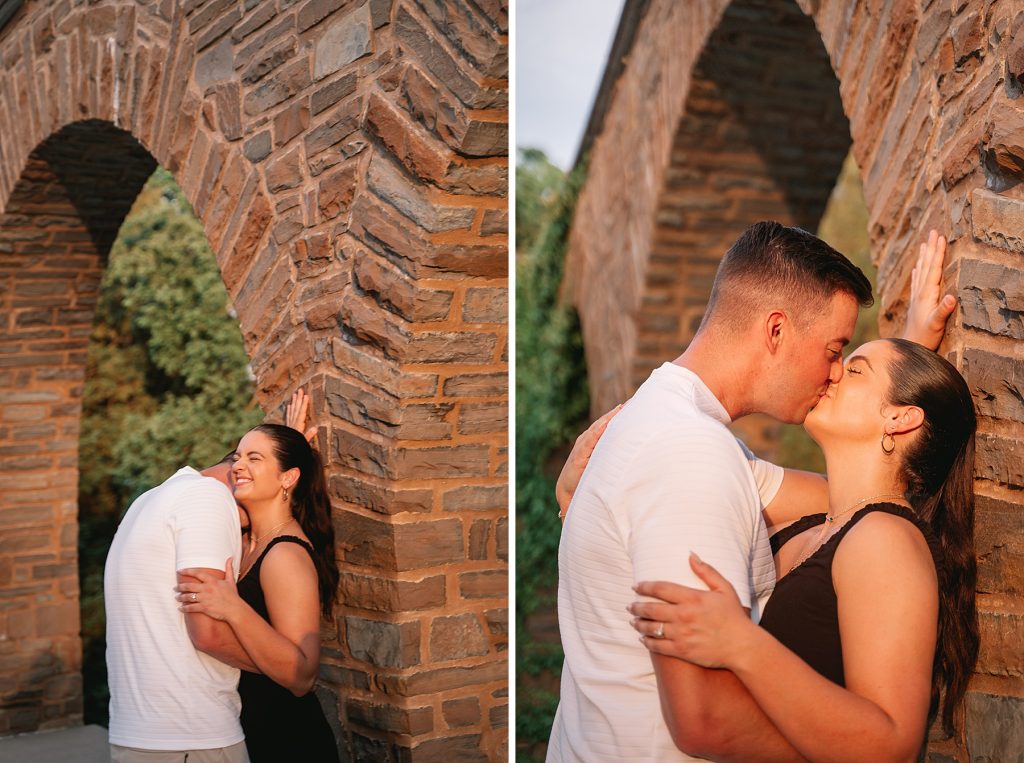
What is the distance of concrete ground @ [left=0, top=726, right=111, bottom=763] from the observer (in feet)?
18.2

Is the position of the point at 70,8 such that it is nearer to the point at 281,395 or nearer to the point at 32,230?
the point at 32,230

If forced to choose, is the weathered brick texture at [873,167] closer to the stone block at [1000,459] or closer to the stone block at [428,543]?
the stone block at [1000,459]

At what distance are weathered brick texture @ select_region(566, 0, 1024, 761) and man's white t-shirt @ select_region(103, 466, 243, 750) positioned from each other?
69.8 inches

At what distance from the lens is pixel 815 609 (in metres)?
1.65

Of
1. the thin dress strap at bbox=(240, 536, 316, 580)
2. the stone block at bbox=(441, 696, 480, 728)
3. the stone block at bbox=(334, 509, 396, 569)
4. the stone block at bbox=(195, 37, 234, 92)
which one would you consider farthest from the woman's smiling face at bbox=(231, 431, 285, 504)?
the stone block at bbox=(195, 37, 234, 92)

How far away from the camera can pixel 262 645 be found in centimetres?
258

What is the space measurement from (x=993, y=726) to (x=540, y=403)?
20.1 ft

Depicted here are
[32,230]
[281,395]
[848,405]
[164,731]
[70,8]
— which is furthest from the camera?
[32,230]

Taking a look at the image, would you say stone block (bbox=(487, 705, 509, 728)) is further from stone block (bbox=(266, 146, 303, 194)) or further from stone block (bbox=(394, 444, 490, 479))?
stone block (bbox=(266, 146, 303, 194))

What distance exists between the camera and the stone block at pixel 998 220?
6.06ft

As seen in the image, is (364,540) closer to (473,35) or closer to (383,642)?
(383,642)

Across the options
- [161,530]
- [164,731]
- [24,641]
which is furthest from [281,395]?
[24,641]

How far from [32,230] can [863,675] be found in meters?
5.53

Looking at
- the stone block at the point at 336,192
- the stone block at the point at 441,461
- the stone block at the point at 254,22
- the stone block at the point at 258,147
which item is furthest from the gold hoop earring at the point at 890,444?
the stone block at the point at 254,22
